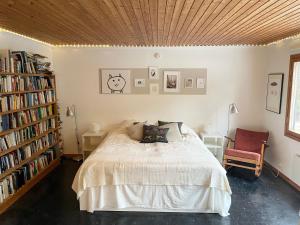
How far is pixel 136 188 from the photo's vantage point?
2.87 metres

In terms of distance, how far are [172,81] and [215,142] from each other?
61.5 inches

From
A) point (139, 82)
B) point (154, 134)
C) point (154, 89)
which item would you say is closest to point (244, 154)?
point (154, 134)

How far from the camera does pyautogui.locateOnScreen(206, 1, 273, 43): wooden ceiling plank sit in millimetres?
2055

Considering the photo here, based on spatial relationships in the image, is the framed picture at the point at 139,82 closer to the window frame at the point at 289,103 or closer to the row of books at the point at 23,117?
the row of books at the point at 23,117

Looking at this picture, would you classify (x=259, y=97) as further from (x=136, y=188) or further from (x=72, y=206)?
(x=72, y=206)

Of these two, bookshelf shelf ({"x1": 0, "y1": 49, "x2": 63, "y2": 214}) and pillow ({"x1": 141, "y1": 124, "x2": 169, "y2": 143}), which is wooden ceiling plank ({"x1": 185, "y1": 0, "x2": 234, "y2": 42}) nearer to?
pillow ({"x1": 141, "y1": 124, "x2": 169, "y2": 143})

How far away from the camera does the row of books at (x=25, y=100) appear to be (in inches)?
119

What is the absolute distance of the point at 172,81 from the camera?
467cm

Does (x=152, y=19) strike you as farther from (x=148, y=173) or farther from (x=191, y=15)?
(x=148, y=173)

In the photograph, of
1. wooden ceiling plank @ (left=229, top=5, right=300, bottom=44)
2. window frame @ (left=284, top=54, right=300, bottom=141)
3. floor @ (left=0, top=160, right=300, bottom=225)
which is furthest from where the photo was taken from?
window frame @ (left=284, top=54, right=300, bottom=141)

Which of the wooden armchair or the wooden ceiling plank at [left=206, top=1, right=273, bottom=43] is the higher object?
the wooden ceiling plank at [left=206, top=1, right=273, bottom=43]

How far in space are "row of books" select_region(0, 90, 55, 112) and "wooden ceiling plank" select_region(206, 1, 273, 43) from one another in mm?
3041

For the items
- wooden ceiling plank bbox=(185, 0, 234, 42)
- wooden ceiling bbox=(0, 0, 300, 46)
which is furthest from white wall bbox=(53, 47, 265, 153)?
wooden ceiling plank bbox=(185, 0, 234, 42)

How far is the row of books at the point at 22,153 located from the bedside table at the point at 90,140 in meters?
0.66
